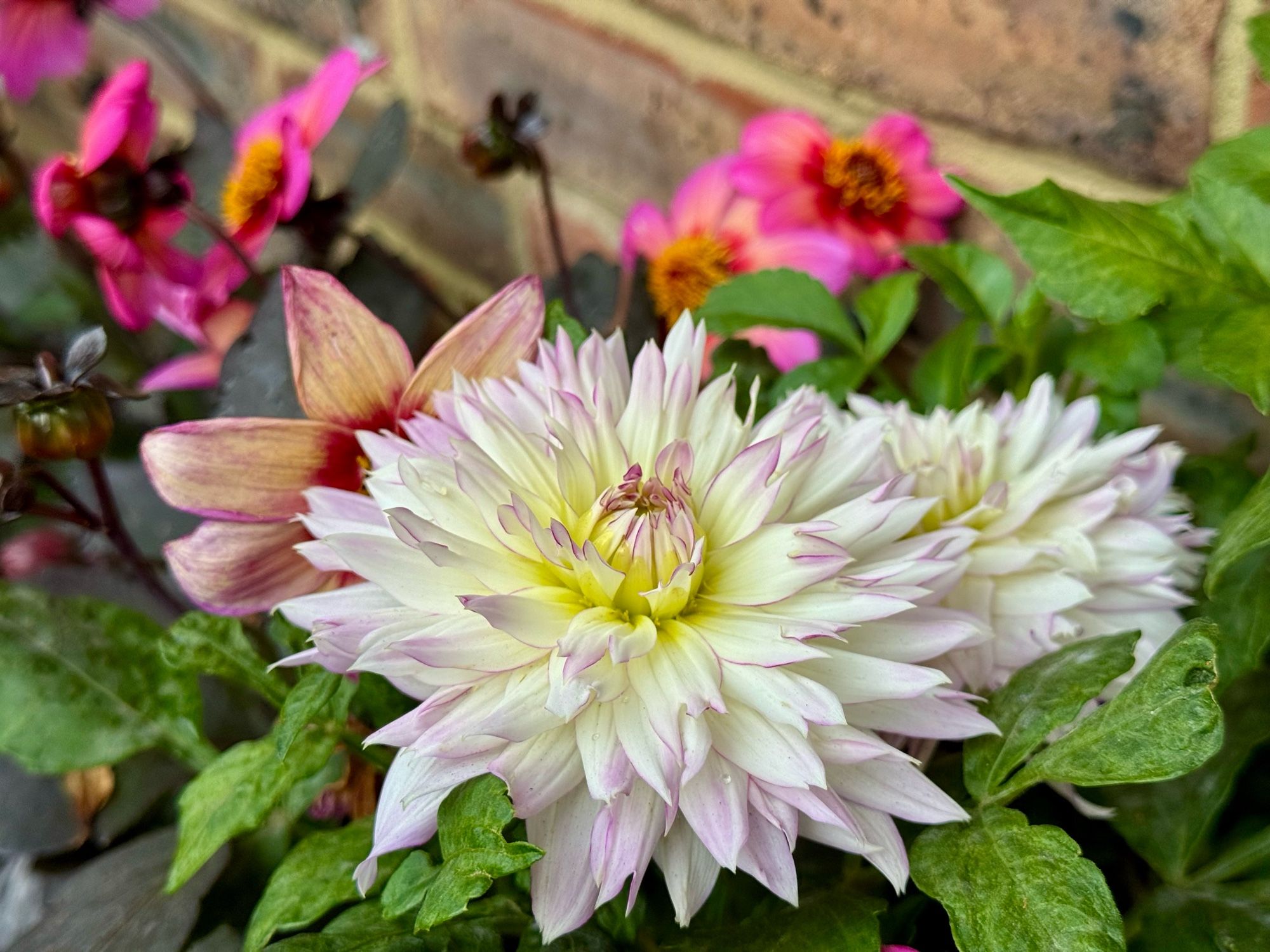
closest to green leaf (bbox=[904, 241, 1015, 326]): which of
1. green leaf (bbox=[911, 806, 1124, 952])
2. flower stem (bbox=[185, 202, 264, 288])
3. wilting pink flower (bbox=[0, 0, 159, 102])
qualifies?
green leaf (bbox=[911, 806, 1124, 952])

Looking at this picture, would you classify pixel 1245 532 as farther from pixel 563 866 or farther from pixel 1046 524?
pixel 563 866

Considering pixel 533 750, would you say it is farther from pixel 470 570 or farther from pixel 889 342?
pixel 889 342

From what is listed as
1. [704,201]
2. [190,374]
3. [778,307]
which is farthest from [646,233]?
[190,374]

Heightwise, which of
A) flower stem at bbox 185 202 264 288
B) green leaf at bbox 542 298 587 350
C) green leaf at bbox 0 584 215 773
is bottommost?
green leaf at bbox 0 584 215 773

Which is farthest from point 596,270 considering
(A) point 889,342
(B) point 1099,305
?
(B) point 1099,305

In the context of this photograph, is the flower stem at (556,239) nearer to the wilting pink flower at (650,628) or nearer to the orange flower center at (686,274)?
the orange flower center at (686,274)

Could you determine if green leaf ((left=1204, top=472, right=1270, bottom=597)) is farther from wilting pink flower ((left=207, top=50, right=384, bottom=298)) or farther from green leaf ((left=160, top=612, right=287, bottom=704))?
wilting pink flower ((left=207, top=50, right=384, bottom=298))
